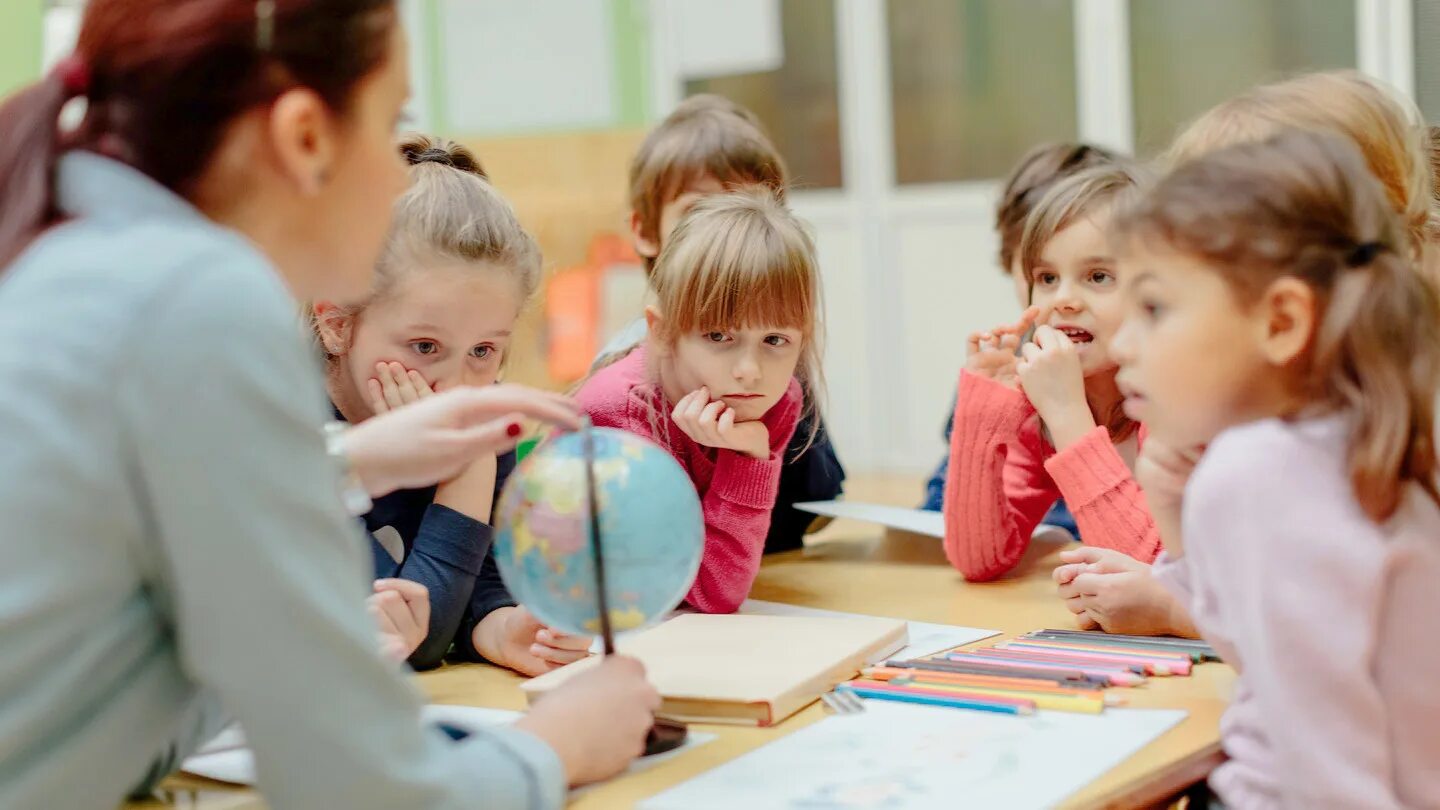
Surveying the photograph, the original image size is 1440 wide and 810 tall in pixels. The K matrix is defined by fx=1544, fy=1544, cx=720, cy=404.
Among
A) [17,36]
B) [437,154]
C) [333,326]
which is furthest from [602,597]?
[17,36]

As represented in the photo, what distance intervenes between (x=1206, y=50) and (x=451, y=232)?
14.5 ft

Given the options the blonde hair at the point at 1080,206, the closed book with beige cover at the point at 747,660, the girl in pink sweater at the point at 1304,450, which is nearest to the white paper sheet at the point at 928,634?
the closed book with beige cover at the point at 747,660

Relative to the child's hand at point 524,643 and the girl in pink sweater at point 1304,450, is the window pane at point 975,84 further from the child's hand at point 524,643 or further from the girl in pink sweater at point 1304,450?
the girl in pink sweater at point 1304,450

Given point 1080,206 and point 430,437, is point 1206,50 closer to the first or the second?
point 1080,206

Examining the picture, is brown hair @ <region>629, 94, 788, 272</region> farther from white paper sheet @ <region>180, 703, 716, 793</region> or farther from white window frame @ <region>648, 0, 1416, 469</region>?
white window frame @ <region>648, 0, 1416, 469</region>

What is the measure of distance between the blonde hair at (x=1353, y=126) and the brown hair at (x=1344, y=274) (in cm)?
50

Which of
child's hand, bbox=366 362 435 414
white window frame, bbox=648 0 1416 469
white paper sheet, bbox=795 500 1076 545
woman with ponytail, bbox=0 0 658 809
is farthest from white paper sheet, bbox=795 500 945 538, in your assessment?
white window frame, bbox=648 0 1416 469

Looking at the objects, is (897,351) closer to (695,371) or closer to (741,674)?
(695,371)

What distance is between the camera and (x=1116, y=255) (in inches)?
55.5

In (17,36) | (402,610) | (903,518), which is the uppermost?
(17,36)

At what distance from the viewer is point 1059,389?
215 cm

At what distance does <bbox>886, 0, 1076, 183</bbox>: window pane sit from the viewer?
19.6 ft

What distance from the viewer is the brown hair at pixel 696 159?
112 inches

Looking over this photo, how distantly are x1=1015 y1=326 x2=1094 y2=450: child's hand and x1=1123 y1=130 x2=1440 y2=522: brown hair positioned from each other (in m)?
0.83
